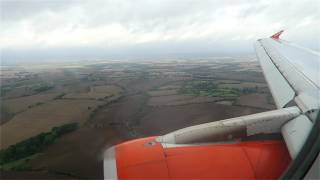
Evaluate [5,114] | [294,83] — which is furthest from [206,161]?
[5,114]

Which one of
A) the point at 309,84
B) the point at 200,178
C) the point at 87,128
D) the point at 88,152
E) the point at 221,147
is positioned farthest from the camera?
the point at 87,128

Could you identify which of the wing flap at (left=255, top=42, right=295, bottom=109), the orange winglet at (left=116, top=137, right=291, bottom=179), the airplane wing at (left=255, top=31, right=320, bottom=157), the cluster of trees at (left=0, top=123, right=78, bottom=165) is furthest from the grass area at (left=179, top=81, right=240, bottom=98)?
the orange winglet at (left=116, top=137, right=291, bottom=179)

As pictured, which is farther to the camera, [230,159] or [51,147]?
[51,147]

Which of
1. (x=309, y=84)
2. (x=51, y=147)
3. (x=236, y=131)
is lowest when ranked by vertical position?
(x=51, y=147)

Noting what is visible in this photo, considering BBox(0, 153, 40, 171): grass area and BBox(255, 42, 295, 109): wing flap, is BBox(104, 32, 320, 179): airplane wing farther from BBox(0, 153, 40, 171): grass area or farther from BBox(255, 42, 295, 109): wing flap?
BBox(0, 153, 40, 171): grass area

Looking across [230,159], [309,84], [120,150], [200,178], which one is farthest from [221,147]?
[309,84]

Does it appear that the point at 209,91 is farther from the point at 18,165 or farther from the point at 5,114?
the point at 18,165

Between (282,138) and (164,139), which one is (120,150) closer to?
(164,139)
